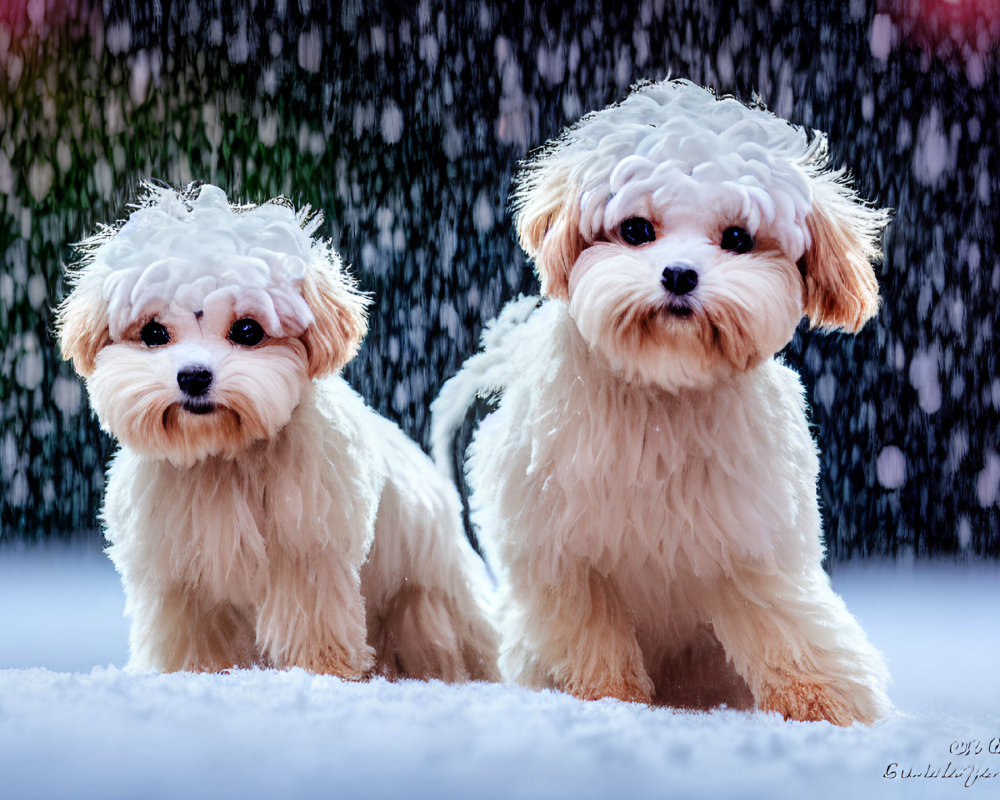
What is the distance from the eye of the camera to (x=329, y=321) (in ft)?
7.45

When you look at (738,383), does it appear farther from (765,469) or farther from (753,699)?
(753,699)

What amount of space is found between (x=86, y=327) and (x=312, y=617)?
0.70 meters

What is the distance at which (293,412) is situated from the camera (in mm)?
2318

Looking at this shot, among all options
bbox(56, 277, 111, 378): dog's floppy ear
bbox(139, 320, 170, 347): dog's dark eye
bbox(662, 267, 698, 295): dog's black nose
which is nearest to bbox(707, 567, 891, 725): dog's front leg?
bbox(662, 267, 698, 295): dog's black nose

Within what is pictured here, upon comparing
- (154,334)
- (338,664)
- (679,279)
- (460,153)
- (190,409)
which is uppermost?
(460,153)

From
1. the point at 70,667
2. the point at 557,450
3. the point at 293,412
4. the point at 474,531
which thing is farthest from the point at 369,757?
the point at 70,667

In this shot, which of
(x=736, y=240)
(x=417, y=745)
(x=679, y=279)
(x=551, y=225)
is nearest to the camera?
(x=417, y=745)

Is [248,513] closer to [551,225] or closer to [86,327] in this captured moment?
[86,327]

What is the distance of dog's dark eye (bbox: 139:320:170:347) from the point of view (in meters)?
2.21

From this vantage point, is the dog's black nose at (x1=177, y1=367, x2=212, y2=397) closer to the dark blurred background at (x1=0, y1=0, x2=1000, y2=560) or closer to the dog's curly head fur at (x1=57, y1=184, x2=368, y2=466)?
the dog's curly head fur at (x1=57, y1=184, x2=368, y2=466)

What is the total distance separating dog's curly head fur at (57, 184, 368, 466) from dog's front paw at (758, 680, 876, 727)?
102 cm

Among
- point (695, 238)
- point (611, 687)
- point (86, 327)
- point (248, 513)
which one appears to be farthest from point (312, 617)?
point (695, 238)

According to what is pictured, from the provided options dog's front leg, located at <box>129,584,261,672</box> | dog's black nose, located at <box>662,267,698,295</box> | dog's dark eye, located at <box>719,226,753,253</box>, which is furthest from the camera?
dog's front leg, located at <box>129,584,261,672</box>

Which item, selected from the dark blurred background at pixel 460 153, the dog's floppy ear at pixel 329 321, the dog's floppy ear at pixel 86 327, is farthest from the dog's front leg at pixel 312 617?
the dark blurred background at pixel 460 153
